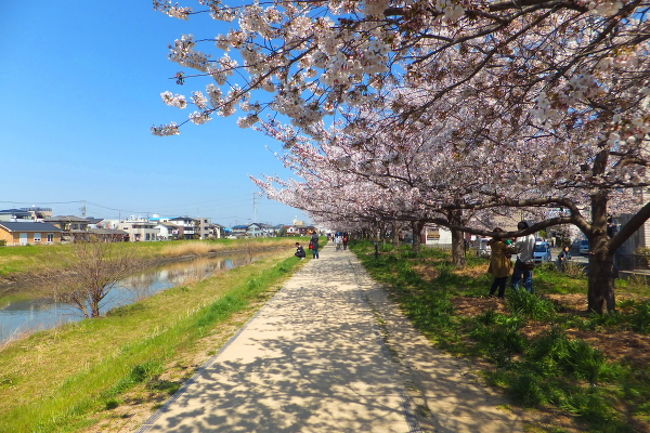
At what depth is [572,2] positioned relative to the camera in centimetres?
308

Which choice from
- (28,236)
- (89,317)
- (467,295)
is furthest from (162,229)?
(467,295)

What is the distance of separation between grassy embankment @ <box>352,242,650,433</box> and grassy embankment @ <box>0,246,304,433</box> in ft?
12.8

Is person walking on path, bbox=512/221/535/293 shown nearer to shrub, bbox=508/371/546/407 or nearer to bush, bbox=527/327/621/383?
bush, bbox=527/327/621/383

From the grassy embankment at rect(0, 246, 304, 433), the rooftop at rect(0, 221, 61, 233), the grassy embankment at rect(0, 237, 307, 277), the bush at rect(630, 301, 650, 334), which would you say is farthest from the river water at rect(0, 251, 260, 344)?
the rooftop at rect(0, 221, 61, 233)

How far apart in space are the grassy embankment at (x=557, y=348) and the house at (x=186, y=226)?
9794 centimetres

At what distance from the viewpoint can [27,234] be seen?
50.7 metres

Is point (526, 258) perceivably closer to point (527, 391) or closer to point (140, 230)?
point (527, 391)

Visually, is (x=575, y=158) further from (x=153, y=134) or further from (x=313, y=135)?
(x=153, y=134)

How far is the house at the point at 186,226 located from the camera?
101000mm

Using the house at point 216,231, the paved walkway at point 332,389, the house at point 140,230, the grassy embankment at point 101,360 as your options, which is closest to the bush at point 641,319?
the paved walkway at point 332,389

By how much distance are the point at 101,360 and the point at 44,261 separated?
25.6 metres

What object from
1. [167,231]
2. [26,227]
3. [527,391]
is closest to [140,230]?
[167,231]

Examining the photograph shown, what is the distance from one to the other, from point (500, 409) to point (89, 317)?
13581 mm

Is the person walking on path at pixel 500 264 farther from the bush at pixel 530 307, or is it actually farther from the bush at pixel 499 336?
the bush at pixel 499 336
